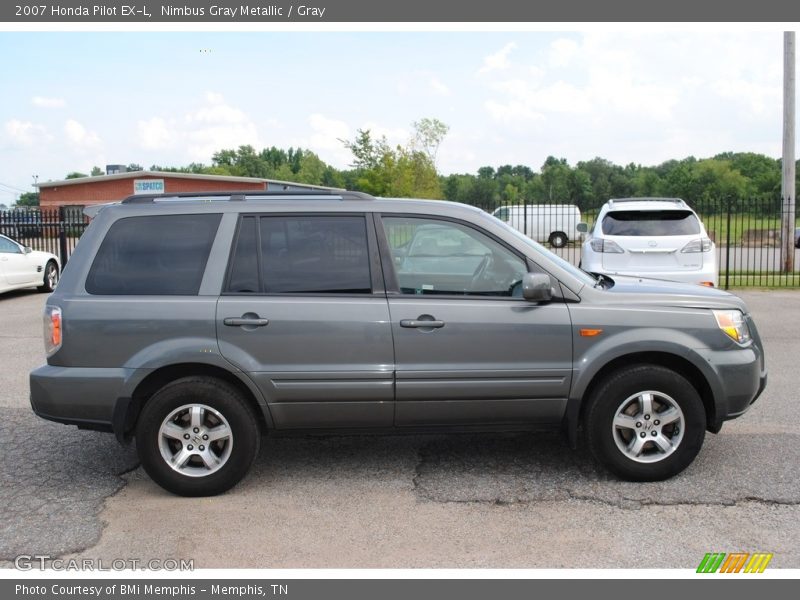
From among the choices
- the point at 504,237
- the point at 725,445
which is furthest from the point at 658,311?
the point at 725,445

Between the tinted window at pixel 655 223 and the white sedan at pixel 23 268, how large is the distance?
11.2 metres

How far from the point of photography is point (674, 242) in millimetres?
10656

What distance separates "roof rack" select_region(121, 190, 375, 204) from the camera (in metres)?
4.91

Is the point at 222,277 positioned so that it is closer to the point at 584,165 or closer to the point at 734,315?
the point at 734,315

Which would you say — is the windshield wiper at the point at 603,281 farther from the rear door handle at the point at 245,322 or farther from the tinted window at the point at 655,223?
the tinted window at the point at 655,223

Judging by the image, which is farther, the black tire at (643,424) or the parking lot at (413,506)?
the black tire at (643,424)

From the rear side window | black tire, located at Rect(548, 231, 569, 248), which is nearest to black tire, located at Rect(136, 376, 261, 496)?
the rear side window

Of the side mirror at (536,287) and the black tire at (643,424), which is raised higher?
the side mirror at (536,287)

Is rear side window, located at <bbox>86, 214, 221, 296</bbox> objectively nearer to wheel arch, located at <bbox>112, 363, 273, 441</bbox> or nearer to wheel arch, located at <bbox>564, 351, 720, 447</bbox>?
Result: wheel arch, located at <bbox>112, 363, 273, 441</bbox>

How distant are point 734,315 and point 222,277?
10.6 ft

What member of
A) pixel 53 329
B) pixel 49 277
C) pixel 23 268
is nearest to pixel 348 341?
pixel 53 329

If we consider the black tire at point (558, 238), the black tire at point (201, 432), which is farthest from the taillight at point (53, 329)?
the black tire at point (558, 238)

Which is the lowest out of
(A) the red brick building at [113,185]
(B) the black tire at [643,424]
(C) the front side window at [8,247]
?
(B) the black tire at [643,424]

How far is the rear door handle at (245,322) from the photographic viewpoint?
15.0 feet
